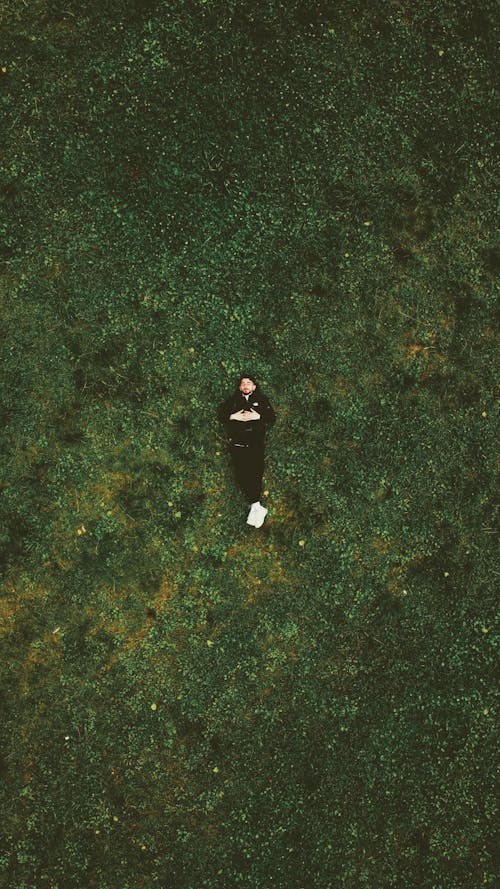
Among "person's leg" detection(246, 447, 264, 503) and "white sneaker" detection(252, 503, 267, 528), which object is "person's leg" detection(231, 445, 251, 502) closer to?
"person's leg" detection(246, 447, 264, 503)

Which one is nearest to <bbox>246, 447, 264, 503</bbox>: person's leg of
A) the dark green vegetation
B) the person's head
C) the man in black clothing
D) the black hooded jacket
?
the man in black clothing

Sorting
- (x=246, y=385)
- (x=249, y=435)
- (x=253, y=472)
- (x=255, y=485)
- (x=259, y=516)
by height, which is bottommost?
(x=259, y=516)

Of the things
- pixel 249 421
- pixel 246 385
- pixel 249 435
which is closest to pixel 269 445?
pixel 249 435

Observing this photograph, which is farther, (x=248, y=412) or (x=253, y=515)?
(x=253, y=515)

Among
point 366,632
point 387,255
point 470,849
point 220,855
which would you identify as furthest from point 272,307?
point 470,849

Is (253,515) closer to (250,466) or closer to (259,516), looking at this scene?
(259,516)

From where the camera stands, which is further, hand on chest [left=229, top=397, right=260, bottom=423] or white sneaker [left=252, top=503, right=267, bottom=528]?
white sneaker [left=252, top=503, right=267, bottom=528]
